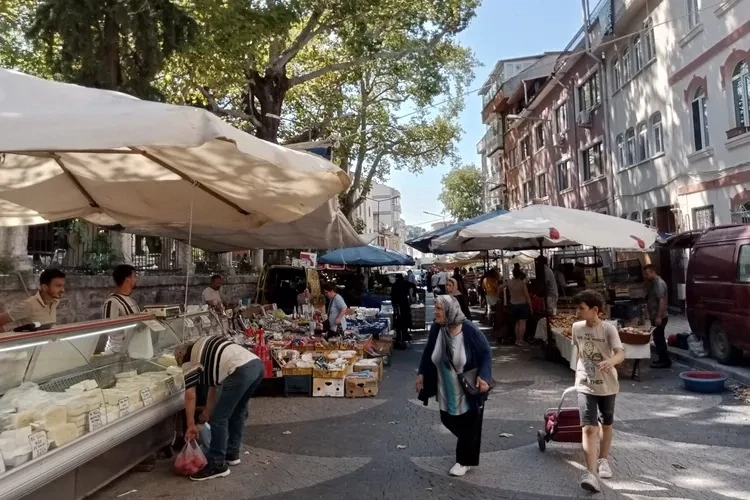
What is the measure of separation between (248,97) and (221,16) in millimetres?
4649

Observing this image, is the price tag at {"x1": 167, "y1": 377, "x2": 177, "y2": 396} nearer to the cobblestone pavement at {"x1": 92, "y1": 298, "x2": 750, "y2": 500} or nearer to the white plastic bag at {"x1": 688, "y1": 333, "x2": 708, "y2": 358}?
the cobblestone pavement at {"x1": 92, "y1": 298, "x2": 750, "y2": 500}

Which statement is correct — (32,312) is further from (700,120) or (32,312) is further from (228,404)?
(700,120)

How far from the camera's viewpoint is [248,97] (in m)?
17.1

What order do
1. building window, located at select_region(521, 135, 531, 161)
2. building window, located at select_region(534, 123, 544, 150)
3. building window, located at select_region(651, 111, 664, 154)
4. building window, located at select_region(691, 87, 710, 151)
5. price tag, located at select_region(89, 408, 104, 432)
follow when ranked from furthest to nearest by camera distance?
building window, located at select_region(521, 135, 531, 161) < building window, located at select_region(534, 123, 544, 150) < building window, located at select_region(651, 111, 664, 154) < building window, located at select_region(691, 87, 710, 151) < price tag, located at select_region(89, 408, 104, 432)

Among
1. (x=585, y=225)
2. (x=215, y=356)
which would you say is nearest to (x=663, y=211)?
(x=585, y=225)

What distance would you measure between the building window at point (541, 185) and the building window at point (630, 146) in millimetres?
11590

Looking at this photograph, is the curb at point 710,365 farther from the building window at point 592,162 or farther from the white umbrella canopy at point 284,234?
the building window at point 592,162

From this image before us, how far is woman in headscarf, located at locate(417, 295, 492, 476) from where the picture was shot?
5125 mm

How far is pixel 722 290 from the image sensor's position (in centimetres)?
967

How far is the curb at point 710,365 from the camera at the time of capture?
8.84 meters

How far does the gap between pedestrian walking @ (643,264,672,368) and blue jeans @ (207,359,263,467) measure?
7650 millimetres

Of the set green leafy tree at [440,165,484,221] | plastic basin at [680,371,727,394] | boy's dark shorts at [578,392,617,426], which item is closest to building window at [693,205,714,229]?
plastic basin at [680,371,727,394]

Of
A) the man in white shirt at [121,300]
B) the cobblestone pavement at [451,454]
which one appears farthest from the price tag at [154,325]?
the cobblestone pavement at [451,454]

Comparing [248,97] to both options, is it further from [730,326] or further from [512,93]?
[512,93]
